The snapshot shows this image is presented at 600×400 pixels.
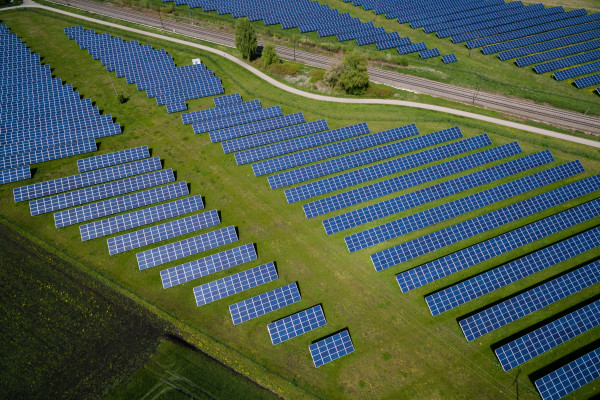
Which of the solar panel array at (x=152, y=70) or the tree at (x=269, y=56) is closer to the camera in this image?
the solar panel array at (x=152, y=70)

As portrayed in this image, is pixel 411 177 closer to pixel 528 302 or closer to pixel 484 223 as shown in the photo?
pixel 484 223

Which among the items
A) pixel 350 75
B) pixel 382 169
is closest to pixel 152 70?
pixel 350 75

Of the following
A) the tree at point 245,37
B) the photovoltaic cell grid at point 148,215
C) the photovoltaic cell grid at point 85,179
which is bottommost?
Result: the photovoltaic cell grid at point 148,215

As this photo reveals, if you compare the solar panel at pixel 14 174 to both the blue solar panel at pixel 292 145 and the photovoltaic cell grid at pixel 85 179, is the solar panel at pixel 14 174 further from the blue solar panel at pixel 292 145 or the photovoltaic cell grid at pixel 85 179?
the blue solar panel at pixel 292 145

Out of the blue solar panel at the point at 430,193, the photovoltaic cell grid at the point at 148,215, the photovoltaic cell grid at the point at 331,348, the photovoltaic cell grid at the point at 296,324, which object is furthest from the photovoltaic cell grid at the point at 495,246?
the photovoltaic cell grid at the point at 148,215

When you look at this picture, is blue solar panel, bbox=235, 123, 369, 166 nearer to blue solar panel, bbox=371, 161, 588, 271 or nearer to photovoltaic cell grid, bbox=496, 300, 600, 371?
blue solar panel, bbox=371, 161, 588, 271

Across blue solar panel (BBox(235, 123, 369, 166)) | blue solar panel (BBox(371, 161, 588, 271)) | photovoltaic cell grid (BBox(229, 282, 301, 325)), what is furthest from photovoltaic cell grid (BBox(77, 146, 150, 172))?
blue solar panel (BBox(371, 161, 588, 271))
